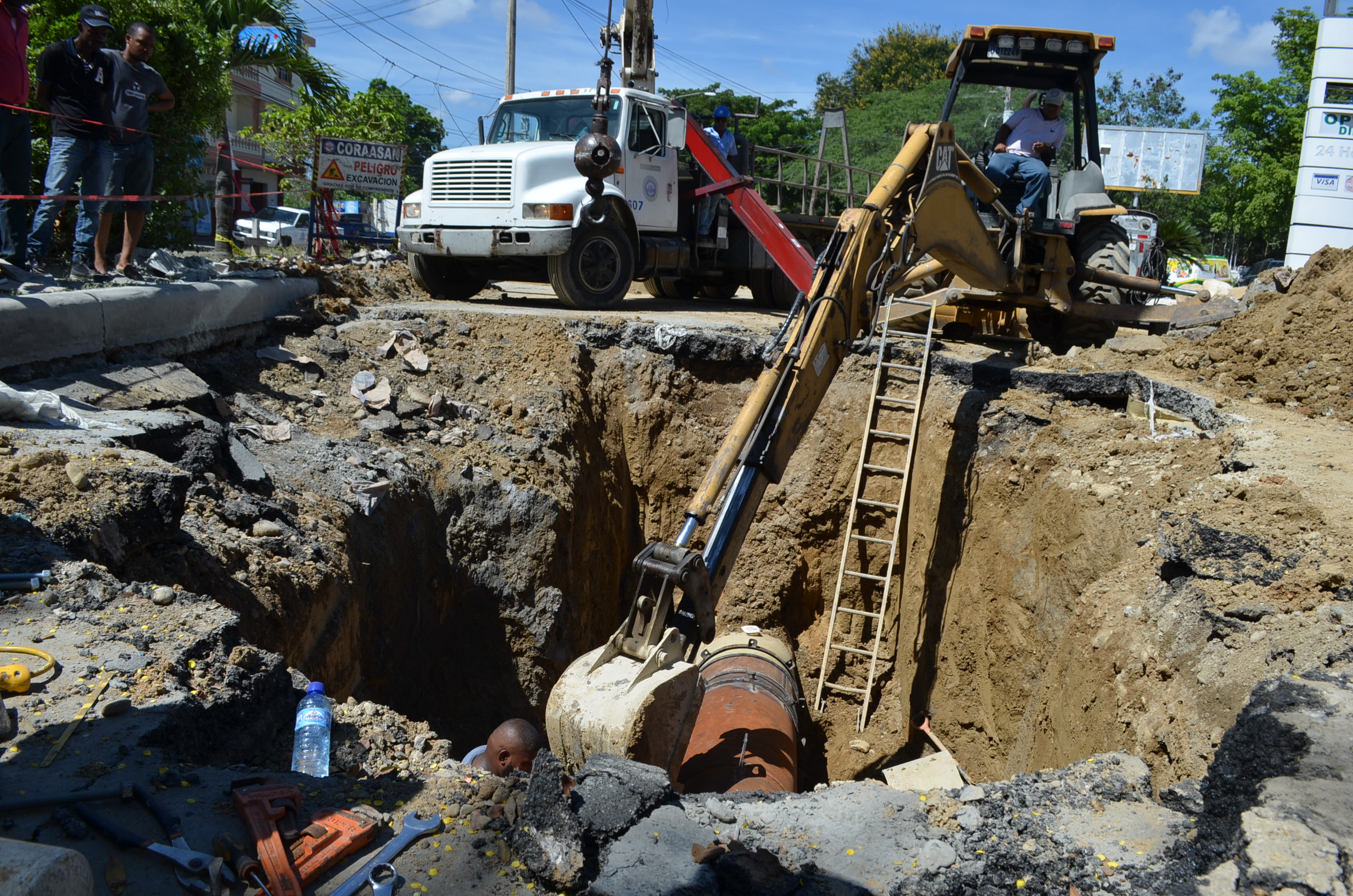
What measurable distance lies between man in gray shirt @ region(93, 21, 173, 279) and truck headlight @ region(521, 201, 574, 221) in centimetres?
330

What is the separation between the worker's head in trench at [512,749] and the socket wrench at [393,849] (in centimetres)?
70

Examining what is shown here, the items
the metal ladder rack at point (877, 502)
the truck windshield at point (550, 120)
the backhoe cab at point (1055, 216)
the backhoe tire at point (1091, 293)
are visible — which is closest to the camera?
the backhoe cab at point (1055, 216)

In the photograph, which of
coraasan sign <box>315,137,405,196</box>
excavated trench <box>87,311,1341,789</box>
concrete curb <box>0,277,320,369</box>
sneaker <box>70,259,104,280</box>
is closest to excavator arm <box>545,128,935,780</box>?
excavated trench <box>87,311,1341,789</box>

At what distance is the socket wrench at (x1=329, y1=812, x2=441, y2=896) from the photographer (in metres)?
2.60

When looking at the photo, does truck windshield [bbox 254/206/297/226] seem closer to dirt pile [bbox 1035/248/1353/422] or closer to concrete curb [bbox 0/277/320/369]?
concrete curb [bbox 0/277/320/369]

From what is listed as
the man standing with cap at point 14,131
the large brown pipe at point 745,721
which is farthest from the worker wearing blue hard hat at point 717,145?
the man standing with cap at point 14,131

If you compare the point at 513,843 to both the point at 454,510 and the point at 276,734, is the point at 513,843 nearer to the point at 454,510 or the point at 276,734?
the point at 276,734

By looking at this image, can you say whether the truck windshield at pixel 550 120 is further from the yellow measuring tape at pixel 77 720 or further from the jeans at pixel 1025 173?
the yellow measuring tape at pixel 77 720

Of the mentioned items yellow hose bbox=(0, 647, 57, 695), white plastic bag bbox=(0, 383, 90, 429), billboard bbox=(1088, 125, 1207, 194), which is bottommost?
yellow hose bbox=(0, 647, 57, 695)

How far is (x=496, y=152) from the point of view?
31.6 ft

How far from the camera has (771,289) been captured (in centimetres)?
1224

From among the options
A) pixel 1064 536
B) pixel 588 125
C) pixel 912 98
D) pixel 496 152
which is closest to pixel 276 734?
pixel 1064 536

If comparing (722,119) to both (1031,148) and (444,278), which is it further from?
(1031,148)

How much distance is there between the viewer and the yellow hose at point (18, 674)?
3.15 m
